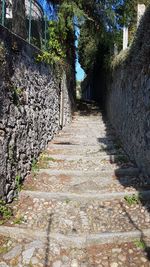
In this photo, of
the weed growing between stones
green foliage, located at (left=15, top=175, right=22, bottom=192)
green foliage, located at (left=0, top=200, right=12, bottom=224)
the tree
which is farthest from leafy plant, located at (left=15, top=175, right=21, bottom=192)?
the tree

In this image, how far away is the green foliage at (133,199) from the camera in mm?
5449

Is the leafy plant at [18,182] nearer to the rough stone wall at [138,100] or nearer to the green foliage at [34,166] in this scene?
the green foliage at [34,166]

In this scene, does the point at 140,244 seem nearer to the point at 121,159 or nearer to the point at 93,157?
the point at 121,159

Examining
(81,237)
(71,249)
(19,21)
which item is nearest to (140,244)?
(81,237)

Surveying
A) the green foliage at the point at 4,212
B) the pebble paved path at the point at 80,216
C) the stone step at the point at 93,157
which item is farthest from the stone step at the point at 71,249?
the stone step at the point at 93,157

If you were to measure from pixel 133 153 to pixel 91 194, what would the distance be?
177 cm

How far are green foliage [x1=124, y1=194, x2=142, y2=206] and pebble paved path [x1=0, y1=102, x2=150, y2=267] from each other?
0.05 ft

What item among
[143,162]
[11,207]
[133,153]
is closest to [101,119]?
[133,153]

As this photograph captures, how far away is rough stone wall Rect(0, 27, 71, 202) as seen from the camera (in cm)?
529

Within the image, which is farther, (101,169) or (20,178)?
(101,169)

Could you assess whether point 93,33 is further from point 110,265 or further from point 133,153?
point 110,265

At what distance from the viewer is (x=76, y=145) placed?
8797 mm

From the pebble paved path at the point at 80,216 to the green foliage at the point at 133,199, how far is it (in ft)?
0.05

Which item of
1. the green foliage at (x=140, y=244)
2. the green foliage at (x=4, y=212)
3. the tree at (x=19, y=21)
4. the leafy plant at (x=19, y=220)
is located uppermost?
the tree at (x=19, y=21)
